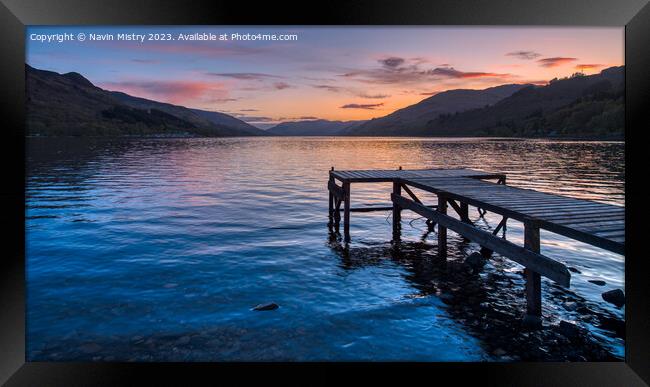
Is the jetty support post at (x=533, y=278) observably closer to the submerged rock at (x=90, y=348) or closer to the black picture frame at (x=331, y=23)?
the black picture frame at (x=331, y=23)

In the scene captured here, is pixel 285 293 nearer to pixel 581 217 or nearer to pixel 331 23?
pixel 581 217

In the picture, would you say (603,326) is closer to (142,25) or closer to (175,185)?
(142,25)

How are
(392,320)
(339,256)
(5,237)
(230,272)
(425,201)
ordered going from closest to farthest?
(5,237) < (392,320) < (230,272) < (339,256) < (425,201)

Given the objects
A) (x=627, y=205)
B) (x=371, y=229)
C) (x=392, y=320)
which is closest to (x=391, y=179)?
(x=371, y=229)

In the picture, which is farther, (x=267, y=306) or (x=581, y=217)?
(x=267, y=306)

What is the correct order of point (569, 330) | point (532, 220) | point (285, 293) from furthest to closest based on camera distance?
point (285, 293), point (532, 220), point (569, 330)

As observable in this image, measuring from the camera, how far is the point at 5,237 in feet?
18.9

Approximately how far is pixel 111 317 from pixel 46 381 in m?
4.05

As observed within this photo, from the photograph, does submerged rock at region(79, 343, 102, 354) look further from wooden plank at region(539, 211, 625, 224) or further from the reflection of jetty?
wooden plank at region(539, 211, 625, 224)

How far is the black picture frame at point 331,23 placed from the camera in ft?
18.9

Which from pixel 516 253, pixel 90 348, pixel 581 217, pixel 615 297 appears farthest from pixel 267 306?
pixel 615 297

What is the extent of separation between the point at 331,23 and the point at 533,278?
252 inches

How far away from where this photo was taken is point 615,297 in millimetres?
10648

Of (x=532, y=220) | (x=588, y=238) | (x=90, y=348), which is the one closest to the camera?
(x=588, y=238)
